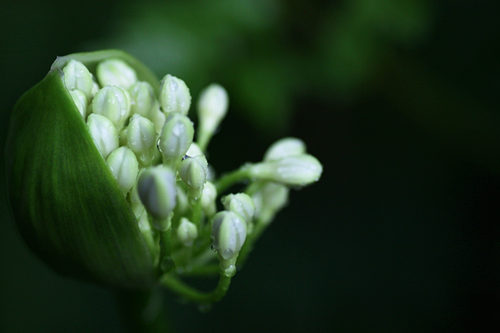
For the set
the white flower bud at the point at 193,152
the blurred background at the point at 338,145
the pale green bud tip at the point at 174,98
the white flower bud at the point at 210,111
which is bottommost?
the blurred background at the point at 338,145

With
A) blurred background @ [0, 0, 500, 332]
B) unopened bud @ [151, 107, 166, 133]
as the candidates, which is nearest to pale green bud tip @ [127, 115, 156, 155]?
unopened bud @ [151, 107, 166, 133]

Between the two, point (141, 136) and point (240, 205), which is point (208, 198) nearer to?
point (240, 205)

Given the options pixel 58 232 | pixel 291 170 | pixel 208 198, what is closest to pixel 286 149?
pixel 291 170

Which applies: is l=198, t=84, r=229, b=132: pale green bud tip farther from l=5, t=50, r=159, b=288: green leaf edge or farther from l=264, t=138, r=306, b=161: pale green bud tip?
l=5, t=50, r=159, b=288: green leaf edge

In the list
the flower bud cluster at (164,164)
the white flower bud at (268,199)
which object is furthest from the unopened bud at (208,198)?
the white flower bud at (268,199)

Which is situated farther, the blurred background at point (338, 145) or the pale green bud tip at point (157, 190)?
the blurred background at point (338, 145)

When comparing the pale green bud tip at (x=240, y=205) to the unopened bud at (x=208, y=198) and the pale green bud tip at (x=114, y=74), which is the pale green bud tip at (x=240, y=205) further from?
the pale green bud tip at (x=114, y=74)
